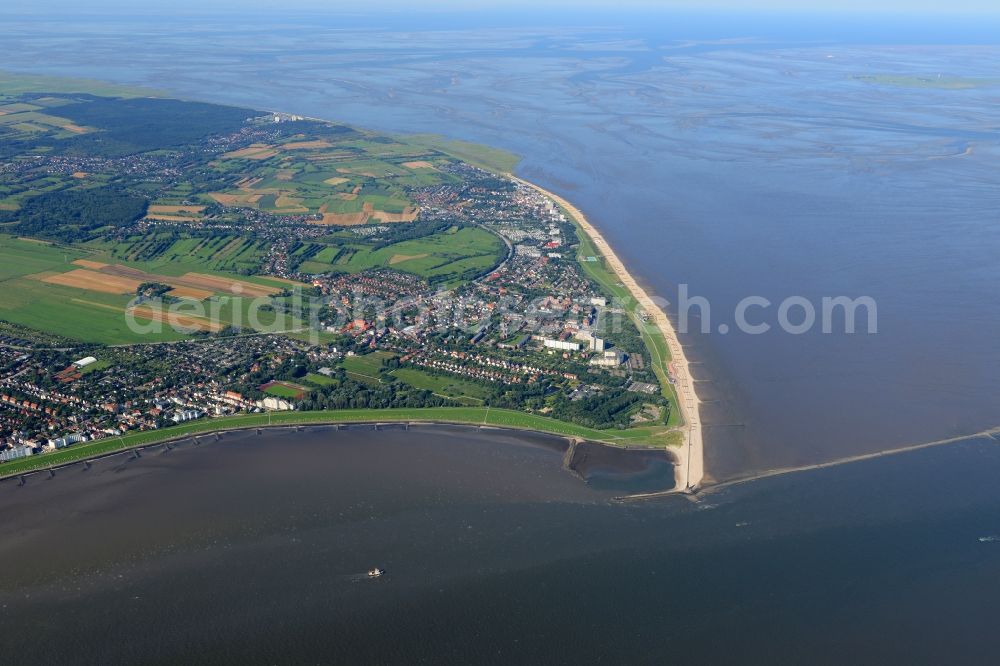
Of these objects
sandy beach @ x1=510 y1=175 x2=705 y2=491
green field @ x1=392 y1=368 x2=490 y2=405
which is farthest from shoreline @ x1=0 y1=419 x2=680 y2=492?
green field @ x1=392 y1=368 x2=490 y2=405

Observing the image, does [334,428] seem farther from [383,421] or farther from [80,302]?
[80,302]

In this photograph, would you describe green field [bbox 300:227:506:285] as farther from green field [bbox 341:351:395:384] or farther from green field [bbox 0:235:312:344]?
green field [bbox 341:351:395:384]

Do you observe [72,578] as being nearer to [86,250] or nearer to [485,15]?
[86,250]

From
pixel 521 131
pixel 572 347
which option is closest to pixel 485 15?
pixel 521 131

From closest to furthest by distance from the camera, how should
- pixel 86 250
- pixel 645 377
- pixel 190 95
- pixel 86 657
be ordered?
pixel 86 657 → pixel 645 377 → pixel 86 250 → pixel 190 95

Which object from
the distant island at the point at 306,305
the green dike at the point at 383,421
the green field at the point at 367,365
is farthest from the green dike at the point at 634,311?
the green field at the point at 367,365

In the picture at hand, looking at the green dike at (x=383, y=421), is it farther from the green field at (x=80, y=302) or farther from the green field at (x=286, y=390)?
the green field at (x=80, y=302)
